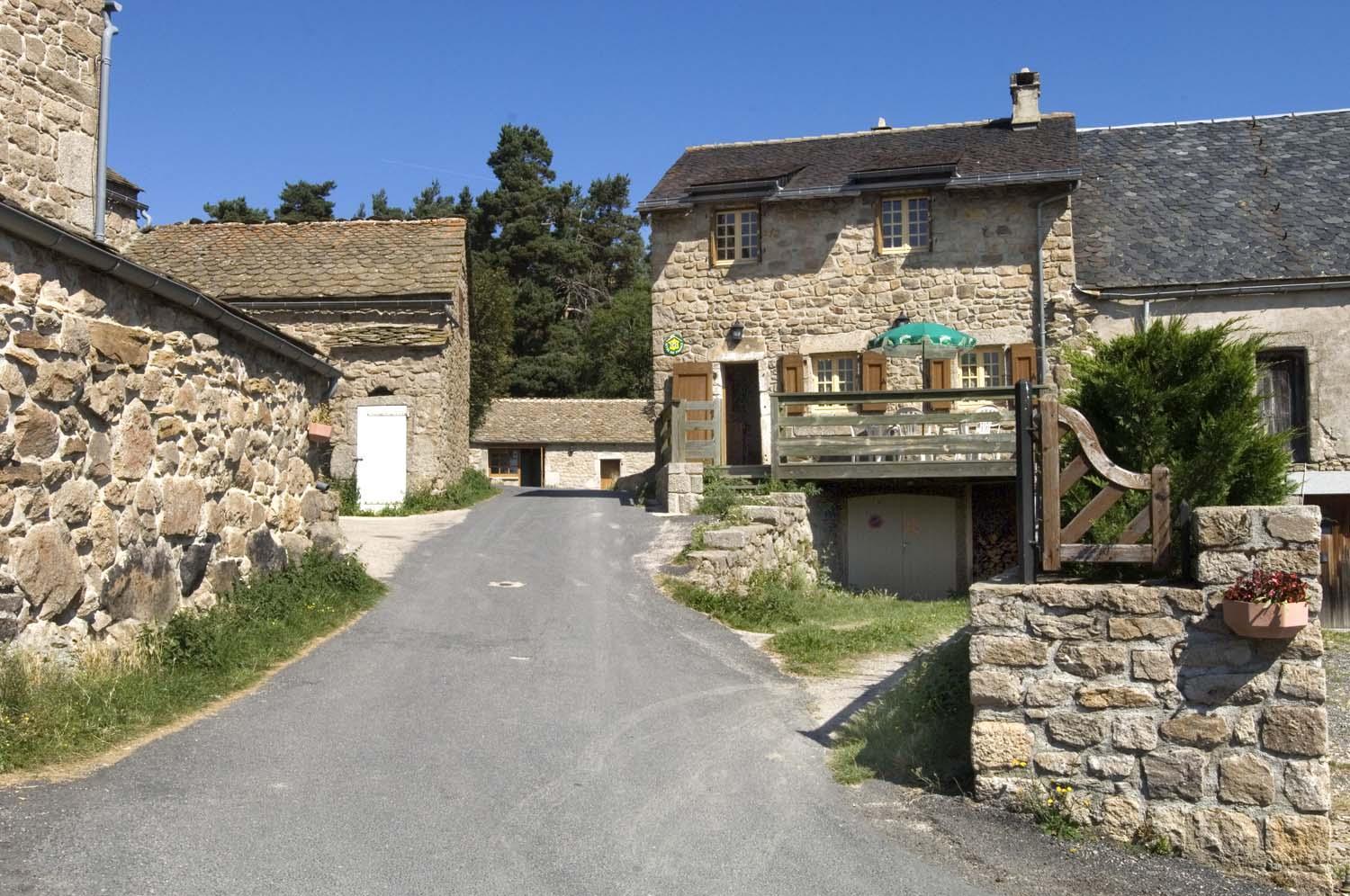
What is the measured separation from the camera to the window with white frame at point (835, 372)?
2075cm

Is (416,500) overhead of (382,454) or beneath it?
beneath

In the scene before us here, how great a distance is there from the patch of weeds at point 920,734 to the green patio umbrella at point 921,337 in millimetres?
9925

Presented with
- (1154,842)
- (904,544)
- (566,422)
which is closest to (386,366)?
(904,544)

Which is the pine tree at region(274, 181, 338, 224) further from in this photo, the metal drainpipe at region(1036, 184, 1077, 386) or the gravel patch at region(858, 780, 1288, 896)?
the gravel patch at region(858, 780, 1288, 896)

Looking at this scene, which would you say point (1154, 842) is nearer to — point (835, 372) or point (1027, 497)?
point (1027, 497)

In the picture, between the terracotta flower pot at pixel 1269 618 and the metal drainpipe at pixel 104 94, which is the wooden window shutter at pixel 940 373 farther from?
the terracotta flower pot at pixel 1269 618

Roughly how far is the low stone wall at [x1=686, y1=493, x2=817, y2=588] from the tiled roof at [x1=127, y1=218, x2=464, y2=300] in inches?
295

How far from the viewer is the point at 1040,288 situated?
19.7m

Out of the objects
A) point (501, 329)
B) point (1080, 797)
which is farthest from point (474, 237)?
point (1080, 797)

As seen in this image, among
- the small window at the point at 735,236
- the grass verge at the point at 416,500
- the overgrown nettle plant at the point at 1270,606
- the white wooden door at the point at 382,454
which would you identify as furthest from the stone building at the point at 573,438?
the overgrown nettle plant at the point at 1270,606

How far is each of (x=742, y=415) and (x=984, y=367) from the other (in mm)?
4428

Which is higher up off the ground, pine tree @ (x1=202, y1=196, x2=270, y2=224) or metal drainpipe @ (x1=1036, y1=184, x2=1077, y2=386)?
pine tree @ (x1=202, y1=196, x2=270, y2=224)

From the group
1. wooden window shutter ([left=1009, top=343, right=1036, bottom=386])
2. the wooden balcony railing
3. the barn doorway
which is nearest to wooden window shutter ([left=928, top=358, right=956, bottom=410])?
wooden window shutter ([left=1009, top=343, right=1036, bottom=386])

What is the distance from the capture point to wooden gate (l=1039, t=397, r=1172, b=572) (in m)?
6.39
